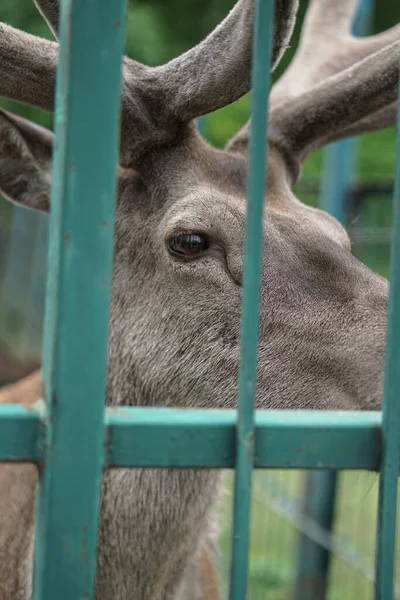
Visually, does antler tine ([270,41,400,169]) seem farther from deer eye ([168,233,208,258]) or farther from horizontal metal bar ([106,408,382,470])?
horizontal metal bar ([106,408,382,470])

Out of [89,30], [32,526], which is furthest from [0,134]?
[89,30]

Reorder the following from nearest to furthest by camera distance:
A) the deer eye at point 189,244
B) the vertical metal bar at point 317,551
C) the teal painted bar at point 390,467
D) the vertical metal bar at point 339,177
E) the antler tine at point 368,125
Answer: the teal painted bar at point 390,467 → the deer eye at point 189,244 → the antler tine at point 368,125 → the vertical metal bar at point 317,551 → the vertical metal bar at point 339,177

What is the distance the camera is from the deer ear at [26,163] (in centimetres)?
275

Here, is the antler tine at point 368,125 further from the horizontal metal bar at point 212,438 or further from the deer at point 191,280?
the horizontal metal bar at point 212,438

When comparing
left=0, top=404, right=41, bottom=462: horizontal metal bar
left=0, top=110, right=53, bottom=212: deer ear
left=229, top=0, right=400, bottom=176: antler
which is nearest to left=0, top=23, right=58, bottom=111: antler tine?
left=0, top=110, right=53, bottom=212: deer ear

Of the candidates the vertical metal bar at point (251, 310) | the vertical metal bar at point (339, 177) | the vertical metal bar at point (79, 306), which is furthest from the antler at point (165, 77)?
the vertical metal bar at point (339, 177)

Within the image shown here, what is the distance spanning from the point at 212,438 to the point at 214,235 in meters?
1.21

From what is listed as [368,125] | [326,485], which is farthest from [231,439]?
[326,485]

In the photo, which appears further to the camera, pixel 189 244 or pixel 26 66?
pixel 189 244

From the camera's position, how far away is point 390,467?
128cm

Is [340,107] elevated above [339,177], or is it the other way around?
[339,177]

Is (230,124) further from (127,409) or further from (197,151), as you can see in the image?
(127,409)

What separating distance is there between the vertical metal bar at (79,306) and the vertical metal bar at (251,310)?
0.74 ft

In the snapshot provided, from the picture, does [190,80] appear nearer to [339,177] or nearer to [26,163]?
[26,163]
